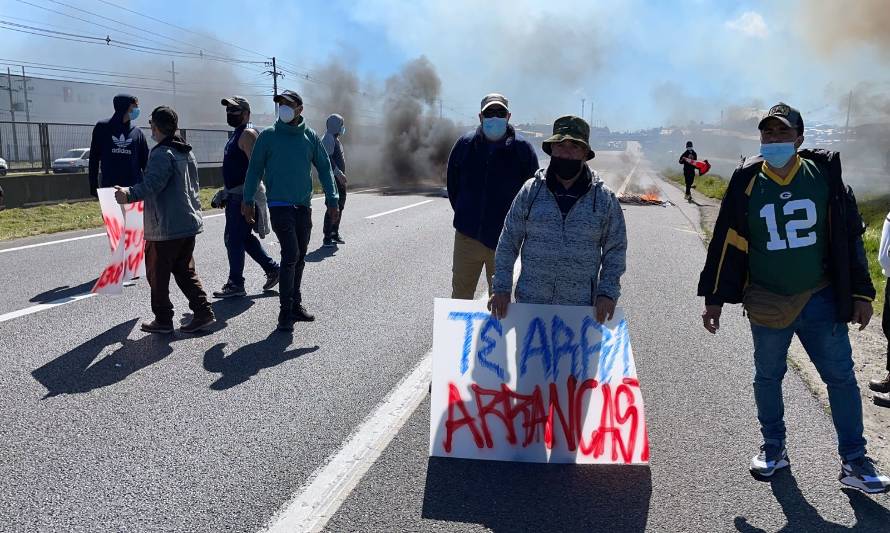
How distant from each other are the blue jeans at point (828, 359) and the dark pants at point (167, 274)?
4.12m

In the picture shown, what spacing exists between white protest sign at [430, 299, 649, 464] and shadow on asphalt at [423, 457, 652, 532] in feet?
0.21

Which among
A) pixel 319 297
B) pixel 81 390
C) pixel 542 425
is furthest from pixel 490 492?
pixel 319 297

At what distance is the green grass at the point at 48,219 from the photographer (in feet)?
37.8

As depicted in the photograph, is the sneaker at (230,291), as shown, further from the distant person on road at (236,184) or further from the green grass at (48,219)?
the green grass at (48,219)

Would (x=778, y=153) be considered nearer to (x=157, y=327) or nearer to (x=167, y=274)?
(x=167, y=274)

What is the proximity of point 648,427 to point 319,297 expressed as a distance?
402cm

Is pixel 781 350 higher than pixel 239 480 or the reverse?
higher

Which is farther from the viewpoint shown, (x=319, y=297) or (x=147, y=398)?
(x=319, y=297)

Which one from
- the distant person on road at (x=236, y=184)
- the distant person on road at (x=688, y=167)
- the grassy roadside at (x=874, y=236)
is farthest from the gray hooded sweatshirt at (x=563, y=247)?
the distant person on road at (x=688, y=167)

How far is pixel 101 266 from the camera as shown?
8516 millimetres

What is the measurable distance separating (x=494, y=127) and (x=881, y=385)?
304cm

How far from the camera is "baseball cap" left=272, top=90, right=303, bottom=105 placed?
5828 millimetres

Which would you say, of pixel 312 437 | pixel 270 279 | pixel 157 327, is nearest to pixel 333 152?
pixel 270 279

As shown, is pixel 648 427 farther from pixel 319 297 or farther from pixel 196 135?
pixel 196 135
